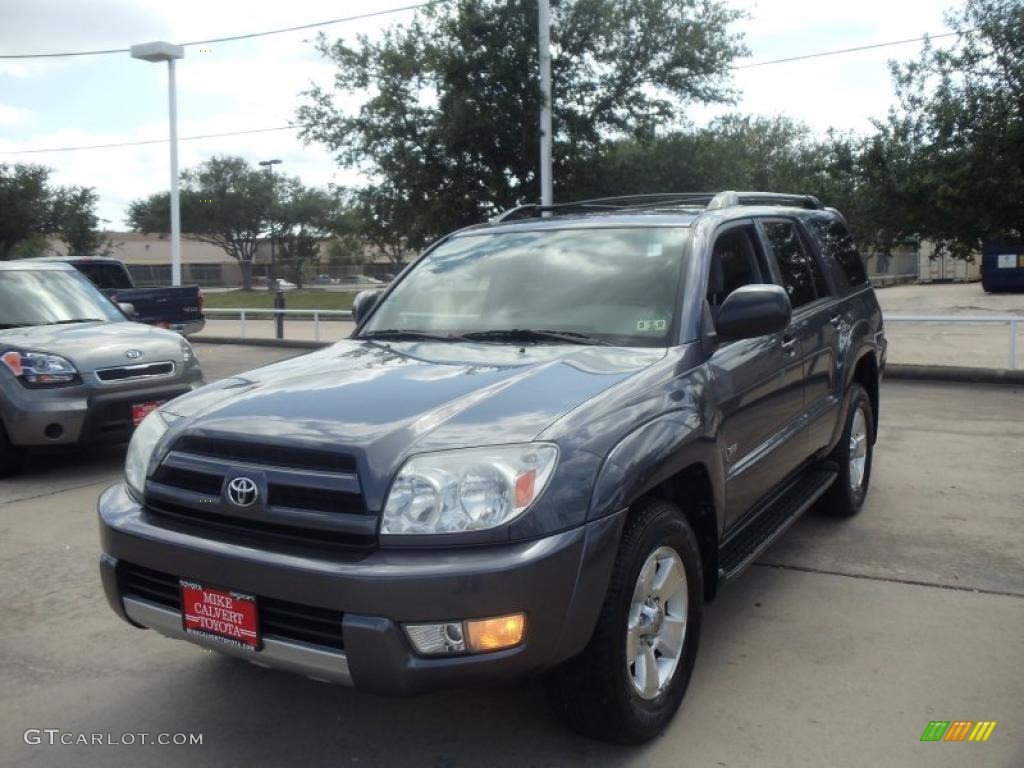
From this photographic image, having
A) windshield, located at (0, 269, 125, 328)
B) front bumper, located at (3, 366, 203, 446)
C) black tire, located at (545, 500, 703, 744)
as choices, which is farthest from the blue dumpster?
black tire, located at (545, 500, 703, 744)

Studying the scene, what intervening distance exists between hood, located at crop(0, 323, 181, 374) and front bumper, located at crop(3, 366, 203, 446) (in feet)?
0.71

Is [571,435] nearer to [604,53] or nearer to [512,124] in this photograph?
[512,124]

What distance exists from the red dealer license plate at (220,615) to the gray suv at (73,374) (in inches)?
176

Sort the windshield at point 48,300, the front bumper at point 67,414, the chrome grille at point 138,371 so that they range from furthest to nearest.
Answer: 1. the windshield at point 48,300
2. the chrome grille at point 138,371
3. the front bumper at point 67,414

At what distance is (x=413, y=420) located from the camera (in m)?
2.85

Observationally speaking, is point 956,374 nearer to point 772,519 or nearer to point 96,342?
point 772,519

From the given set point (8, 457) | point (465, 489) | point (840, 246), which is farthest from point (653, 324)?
point (8, 457)

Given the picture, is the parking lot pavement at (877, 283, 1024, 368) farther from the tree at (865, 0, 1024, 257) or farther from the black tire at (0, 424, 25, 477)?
the black tire at (0, 424, 25, 477)

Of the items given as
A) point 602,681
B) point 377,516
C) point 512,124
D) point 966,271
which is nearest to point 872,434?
point 602,681

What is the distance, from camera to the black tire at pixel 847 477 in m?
5.42

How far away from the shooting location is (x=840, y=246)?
593cm

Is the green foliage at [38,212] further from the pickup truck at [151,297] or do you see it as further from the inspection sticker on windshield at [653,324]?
the inspection sticker on windshield at [653,324]

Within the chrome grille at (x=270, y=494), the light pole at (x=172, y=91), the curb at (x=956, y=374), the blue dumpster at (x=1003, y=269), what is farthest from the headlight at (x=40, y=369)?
the blue dumpster at (x=1003, y=269)

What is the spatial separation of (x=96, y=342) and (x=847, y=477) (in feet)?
17.9
